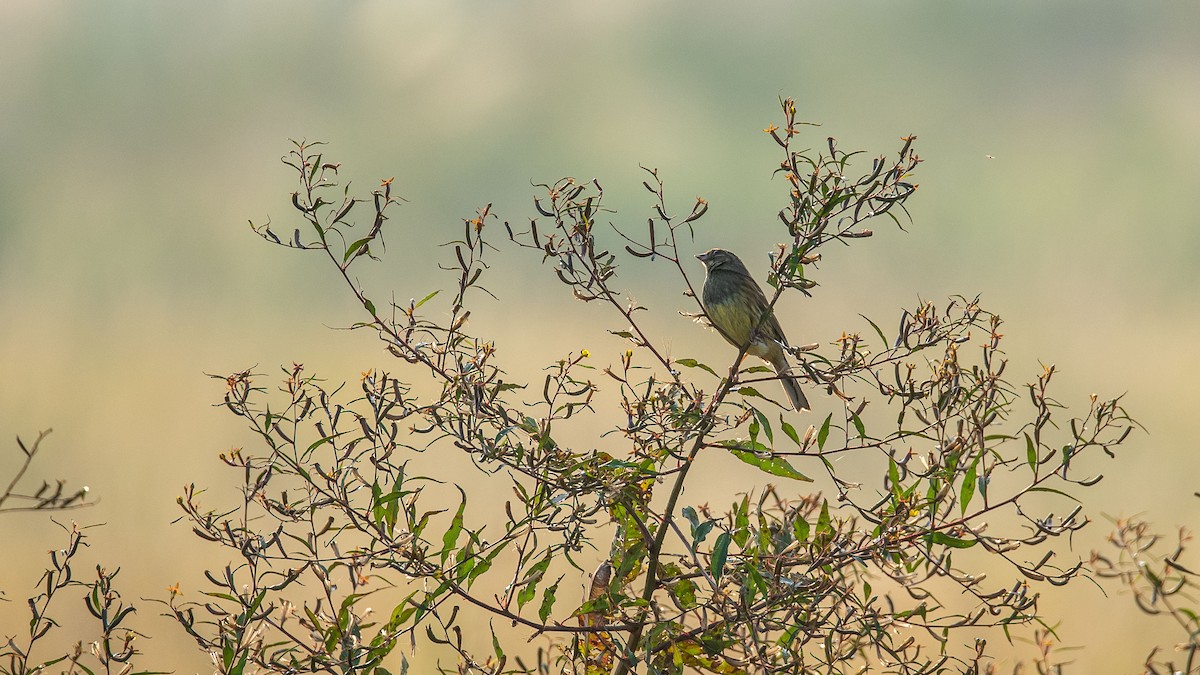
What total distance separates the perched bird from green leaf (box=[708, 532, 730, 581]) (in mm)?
1777

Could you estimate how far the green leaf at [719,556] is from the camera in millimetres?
1599

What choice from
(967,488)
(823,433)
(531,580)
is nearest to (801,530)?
(823,433)

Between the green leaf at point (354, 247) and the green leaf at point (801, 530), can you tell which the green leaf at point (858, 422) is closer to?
the green leaf at point (801, 530)

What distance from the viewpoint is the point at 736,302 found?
12.5 feet

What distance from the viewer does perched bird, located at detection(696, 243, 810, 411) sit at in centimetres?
367

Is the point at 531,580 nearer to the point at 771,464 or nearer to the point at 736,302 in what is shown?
the point at 771,464

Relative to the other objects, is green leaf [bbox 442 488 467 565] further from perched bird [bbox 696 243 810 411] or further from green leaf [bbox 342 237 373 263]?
perched bird [bbox 696 243 810 411]

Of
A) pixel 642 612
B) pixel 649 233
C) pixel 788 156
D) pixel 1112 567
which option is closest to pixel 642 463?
pixel 642 612

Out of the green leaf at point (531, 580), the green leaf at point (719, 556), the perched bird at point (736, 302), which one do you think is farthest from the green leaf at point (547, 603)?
the perched bird at point (736, 302)

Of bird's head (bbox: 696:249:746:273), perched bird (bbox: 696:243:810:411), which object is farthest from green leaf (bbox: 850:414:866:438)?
bird's head (bbox: 696:249:746:273)

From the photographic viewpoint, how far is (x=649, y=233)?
5.94 ft

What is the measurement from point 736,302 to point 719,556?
7.39 feet

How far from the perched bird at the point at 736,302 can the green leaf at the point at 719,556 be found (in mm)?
1777

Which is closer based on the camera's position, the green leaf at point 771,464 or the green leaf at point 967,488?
the green leaf at point 967,488
